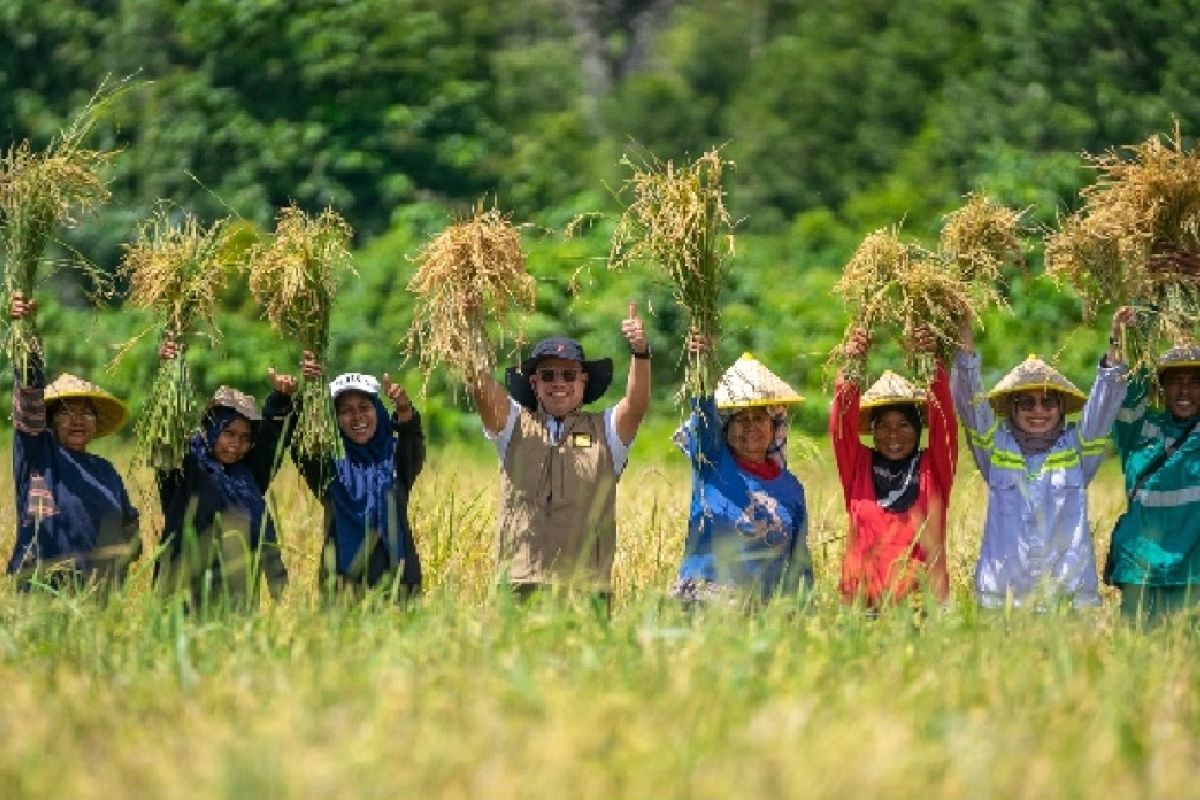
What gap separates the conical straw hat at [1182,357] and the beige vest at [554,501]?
1.88 metres

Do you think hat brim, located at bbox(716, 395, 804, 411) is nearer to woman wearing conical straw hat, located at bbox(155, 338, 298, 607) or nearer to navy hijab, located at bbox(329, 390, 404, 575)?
navy hijab, located at bbox(329, 390, 404, 575)

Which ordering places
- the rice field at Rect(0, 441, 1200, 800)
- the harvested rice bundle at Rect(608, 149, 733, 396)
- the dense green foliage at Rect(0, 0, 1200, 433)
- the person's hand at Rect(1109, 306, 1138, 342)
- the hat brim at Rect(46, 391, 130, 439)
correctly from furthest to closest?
the dense green foliage at Rect(0, 0, 1200, 433), the hat brim at Rect(46, 391, 130, 439), the person's hand at Rect(1109, 306, 1138, 342), the harvested rice bundle at Rect(608, 149, 733, 396), the rice field at Rect(0, 441, 1200, 800)

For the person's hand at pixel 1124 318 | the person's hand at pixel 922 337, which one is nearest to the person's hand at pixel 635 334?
the person's hand at pixel 922 337

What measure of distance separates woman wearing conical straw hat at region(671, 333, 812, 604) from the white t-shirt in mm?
206

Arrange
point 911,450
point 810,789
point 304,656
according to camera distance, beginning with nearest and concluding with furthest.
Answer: point 810,789 < point 304,656 < point 911,450

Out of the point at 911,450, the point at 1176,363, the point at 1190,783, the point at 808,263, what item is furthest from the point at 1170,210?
the point at 808,263

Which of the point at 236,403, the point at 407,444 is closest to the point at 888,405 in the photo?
the point at 407,444

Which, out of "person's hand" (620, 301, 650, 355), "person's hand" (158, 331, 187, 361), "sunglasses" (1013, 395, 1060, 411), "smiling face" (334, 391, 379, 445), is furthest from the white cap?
"sunglasses" (1013, 395, 1060, 411)

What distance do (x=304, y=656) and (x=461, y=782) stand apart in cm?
129

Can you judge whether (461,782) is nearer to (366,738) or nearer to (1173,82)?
(366,738)

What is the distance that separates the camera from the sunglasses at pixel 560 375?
7555mm

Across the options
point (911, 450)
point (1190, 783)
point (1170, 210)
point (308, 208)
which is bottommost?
point (1190, 783)

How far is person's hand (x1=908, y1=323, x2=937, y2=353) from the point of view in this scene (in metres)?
7.34

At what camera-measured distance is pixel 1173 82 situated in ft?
69.1
